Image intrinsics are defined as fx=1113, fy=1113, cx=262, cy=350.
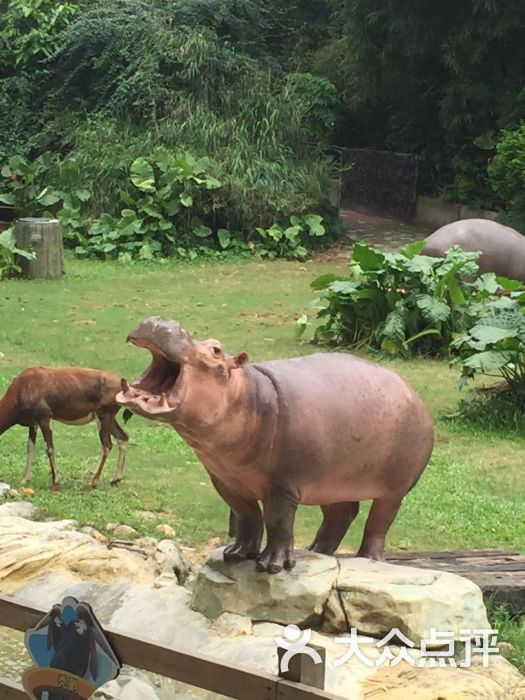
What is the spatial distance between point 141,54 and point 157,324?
1532 cm

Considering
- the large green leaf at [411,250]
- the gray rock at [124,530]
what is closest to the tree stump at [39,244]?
the large green leaf at [411,250]

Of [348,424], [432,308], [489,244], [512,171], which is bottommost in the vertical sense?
[432,308]

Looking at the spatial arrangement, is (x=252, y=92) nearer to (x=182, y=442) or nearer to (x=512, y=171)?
(x=512, y=171)

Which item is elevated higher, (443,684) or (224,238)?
(443,684)

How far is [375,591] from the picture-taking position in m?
3.62

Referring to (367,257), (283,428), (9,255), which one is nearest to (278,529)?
(283,428)

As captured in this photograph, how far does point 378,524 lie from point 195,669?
1.59m

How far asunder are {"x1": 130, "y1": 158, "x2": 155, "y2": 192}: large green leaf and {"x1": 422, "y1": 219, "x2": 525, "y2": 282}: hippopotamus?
15.1ft

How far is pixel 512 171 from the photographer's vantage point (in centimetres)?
1552

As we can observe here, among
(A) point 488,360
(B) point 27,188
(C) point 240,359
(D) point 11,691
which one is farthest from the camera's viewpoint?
(B) point 27,188

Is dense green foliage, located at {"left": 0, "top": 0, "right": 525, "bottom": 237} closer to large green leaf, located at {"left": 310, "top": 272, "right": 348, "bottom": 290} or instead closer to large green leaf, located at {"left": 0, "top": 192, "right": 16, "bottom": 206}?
large green leaf, located at {"left": 0, "top": 192, "right": 16, "bottom": 206}

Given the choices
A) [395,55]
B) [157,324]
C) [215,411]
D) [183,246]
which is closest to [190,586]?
[215,411]

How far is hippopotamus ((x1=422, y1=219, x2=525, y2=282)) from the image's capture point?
12516 millimetres

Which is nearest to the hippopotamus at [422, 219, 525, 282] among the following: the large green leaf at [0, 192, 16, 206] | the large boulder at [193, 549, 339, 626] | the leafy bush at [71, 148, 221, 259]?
the leafy bush at [71, 148, 221, 259]
